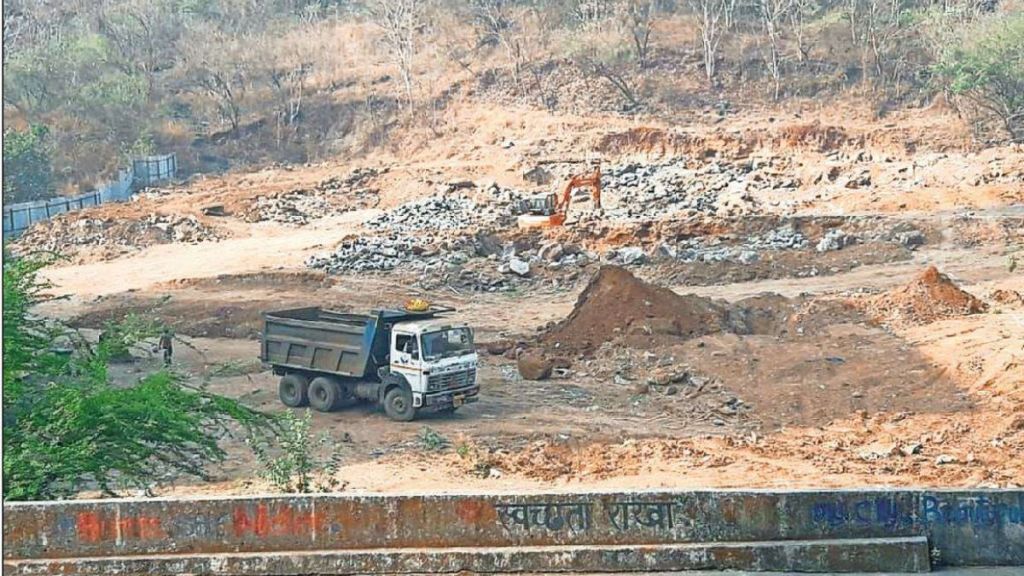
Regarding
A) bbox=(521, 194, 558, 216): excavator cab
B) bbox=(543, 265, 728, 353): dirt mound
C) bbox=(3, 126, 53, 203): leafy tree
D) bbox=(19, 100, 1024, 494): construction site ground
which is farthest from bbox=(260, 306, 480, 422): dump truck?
bbox=(3, 126, 53, 203): leafy tree

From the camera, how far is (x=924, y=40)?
5144 centimetres

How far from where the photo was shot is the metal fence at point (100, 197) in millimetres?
41094

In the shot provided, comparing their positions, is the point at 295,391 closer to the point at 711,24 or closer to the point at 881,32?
the point at 711,24

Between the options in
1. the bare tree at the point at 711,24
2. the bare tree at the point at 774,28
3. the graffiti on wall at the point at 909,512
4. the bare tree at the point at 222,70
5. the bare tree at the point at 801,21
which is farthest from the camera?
the bare tree at the point at 222,70

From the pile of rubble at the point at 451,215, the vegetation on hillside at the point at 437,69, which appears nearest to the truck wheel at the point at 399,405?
the pile of rubble at the point at 451,215

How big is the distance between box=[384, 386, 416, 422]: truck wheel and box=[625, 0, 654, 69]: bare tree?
3730 centimetres

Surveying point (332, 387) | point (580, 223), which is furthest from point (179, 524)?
point (580, 223)

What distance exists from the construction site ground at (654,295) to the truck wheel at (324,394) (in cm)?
21

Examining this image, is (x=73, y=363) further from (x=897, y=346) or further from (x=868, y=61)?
(x=868, y=61)

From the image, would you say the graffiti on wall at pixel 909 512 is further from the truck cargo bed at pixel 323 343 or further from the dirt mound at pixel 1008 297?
the dirt mound at pixel 1008 297

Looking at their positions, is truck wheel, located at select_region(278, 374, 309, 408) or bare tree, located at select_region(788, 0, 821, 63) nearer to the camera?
truck wheel, located at select_region(278, 374, 309, 408)

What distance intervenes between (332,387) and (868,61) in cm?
3736

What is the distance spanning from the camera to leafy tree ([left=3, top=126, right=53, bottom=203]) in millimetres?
46219

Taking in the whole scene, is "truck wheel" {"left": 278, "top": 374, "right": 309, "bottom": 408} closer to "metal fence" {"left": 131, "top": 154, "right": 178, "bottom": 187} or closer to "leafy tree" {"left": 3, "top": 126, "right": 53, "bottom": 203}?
"leafy tree" {"left": 3, "top": 126, "right": 53, "bottom": 203}
